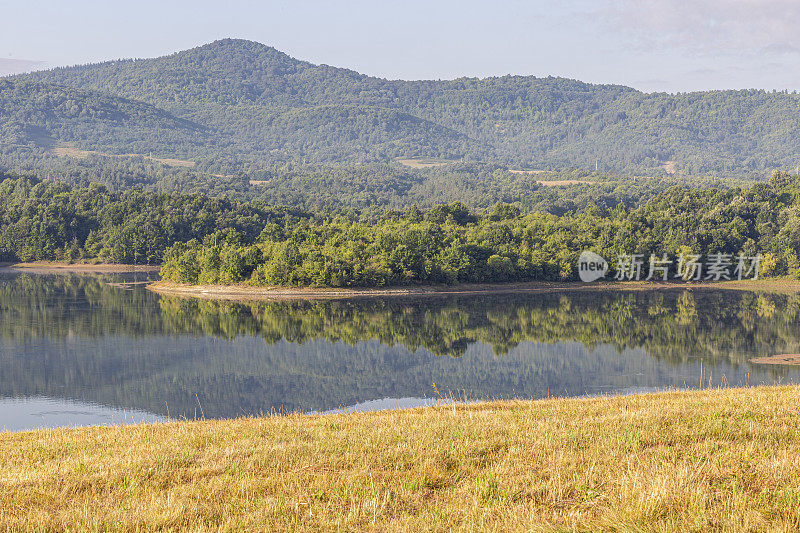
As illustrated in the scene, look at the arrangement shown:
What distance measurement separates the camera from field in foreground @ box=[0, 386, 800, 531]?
26.9ft

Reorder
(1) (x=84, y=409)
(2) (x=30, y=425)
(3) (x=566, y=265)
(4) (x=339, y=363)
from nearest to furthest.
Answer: (2) (x=30, y=425)
(1) (x=84, y=409)
(4) (x=339, y=363)
(3) (x=566, y=265)

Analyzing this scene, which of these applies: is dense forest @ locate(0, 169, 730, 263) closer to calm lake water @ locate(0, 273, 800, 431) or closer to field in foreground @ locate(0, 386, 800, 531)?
calm lake water @ locate(0, 273, 800, 431)

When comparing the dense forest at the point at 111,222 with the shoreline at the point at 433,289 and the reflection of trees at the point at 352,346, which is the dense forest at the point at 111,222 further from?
the reflection of trees at the point at 352,346

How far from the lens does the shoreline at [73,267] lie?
13275 centimetres

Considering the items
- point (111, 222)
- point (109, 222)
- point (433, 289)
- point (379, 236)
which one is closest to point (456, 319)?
point (433, 289)

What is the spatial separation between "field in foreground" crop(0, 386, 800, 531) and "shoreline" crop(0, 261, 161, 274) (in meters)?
127

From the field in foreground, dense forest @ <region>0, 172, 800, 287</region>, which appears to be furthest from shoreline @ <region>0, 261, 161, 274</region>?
the field in foreground

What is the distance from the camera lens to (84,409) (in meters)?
36.3

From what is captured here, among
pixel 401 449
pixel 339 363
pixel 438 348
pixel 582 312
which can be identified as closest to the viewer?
pixel 401 449

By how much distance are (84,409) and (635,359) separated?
3455 cm

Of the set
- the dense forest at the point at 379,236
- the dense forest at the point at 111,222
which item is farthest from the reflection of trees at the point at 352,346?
the dense forest at the point at 111,222

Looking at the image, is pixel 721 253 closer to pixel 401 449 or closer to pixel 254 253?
pixel 254 253

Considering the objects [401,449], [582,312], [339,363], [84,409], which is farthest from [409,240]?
[401,449]

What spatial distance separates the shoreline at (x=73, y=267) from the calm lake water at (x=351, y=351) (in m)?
45.3
